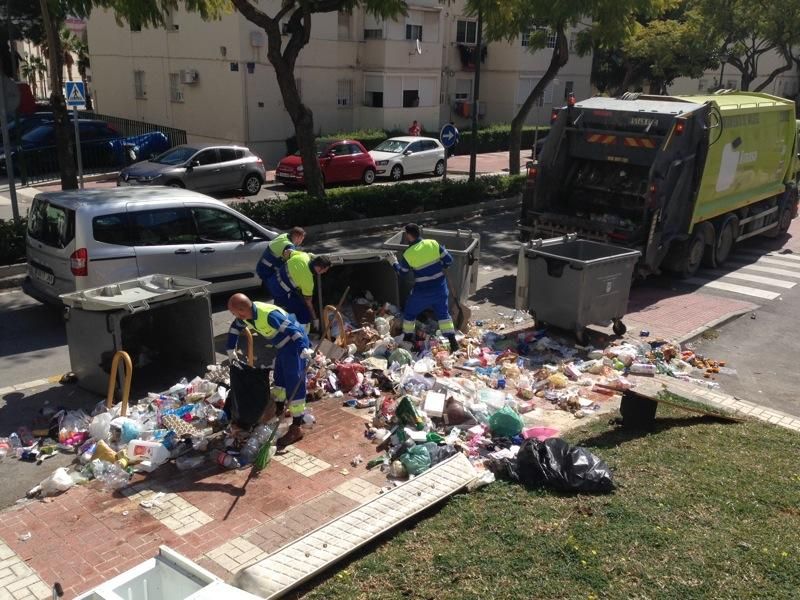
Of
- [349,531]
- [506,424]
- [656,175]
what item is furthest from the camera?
[656,175]

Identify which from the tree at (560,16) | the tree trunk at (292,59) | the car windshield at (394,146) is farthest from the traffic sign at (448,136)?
the car windshield at (394,146)

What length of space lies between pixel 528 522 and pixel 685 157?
7.80m

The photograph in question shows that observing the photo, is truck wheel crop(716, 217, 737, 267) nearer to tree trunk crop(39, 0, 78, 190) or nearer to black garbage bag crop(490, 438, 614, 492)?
black garbage bag crop(490, 438, 614, 492)

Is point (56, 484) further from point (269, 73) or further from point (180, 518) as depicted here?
point (269, 73)

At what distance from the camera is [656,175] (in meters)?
10.8

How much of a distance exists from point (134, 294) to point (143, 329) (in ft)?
2.95

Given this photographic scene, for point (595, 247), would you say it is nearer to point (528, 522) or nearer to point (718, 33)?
point (528, 522)

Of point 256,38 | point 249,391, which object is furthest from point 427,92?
point 249,391

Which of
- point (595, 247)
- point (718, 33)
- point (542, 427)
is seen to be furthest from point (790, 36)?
point (542, 427)

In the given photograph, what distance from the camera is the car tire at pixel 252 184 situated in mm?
20241

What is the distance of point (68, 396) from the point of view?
738 centimetres

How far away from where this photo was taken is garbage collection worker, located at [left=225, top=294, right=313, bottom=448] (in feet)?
20.4

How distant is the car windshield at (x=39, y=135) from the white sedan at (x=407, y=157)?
9.35m

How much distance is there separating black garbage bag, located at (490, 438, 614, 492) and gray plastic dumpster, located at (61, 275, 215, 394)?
11.4 feet
